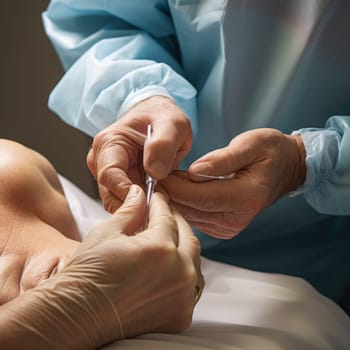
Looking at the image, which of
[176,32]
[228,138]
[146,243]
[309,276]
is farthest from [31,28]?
[146,243]

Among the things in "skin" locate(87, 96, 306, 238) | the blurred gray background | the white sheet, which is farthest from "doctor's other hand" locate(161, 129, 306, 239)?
the blurred gray background

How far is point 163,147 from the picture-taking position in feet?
2.83

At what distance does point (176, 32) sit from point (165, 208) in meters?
0.45

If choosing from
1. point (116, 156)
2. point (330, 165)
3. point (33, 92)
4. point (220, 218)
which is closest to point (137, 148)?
point (116, 156)

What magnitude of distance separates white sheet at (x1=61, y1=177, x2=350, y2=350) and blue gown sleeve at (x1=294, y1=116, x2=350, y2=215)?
0.14 m

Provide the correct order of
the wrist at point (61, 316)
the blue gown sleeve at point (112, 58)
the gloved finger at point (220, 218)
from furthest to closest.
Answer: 1. the blue gown sleeve at point (112, 58)
2. the gloved finger at point (220, 218)
3. the wrist at point (61, 316)

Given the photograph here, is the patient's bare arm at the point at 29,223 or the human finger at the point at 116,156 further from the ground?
the human finger at the point at 116,156

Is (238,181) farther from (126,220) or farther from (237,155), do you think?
(126,220)

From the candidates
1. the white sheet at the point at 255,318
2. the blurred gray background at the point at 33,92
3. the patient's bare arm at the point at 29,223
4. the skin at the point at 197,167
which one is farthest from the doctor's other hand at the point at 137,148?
the blurred gray background at the point at 33,92

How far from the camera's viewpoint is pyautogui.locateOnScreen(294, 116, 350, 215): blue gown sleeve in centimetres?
97

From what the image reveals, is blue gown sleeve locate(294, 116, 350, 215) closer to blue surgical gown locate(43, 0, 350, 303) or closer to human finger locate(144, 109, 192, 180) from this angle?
blue surgical gown locate(43, 0, 350, 303)

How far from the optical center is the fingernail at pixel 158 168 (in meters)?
0.86

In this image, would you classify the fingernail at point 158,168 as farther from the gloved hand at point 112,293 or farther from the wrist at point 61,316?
the wrist at point 61,316

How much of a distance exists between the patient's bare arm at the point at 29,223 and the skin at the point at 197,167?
10 centimetres
